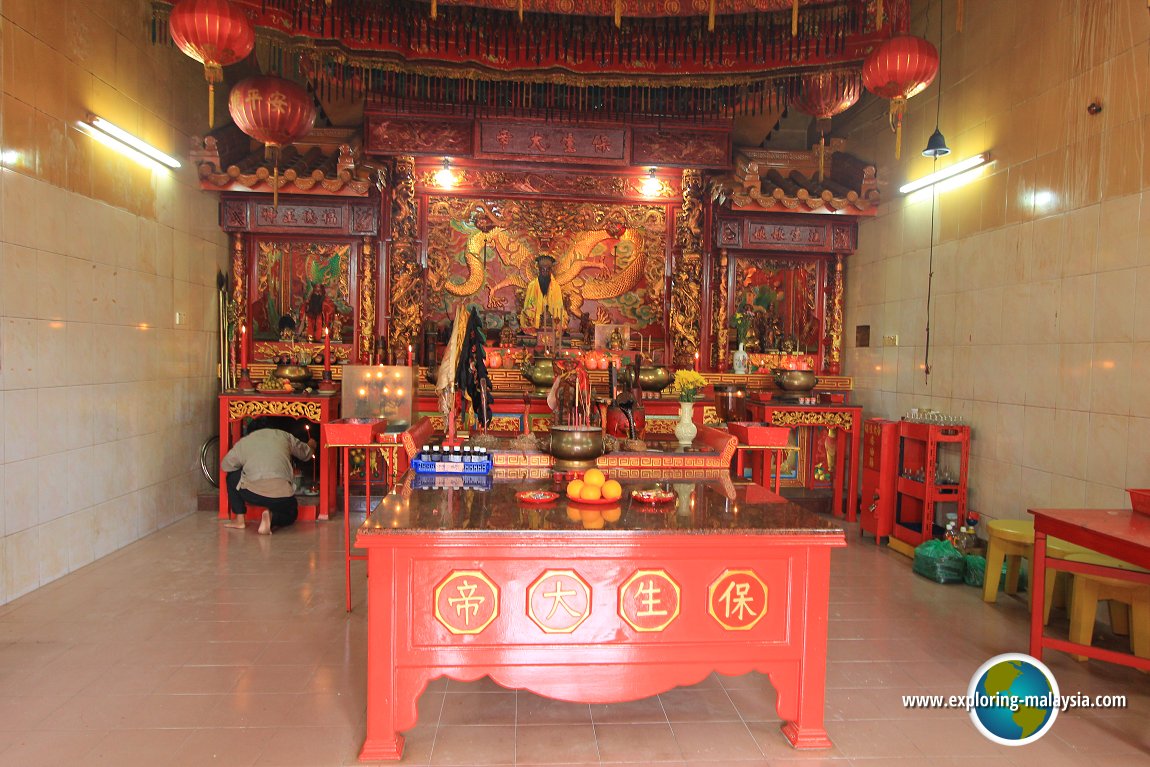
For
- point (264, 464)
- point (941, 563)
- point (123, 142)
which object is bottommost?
point (941, 563)

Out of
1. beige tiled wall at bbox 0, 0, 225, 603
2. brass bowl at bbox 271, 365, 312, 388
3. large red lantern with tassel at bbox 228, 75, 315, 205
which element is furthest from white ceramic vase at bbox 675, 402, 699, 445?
brass bowl at bbox 271, 365, 312, 388

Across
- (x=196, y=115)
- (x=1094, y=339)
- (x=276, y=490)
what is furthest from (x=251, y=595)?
(x=1094, y=339)

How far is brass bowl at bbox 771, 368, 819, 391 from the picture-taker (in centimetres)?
616

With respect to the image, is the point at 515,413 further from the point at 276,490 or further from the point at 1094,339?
the point at 1094,339

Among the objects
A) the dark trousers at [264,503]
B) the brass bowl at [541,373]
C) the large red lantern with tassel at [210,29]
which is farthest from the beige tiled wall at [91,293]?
the brass bowl at [541,373]

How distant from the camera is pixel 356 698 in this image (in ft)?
9.16

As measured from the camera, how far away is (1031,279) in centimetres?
442

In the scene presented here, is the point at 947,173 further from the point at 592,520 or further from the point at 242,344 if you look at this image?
the point at 242,344

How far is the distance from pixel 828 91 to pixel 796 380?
97.6 inches

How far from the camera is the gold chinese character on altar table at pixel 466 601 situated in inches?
91.4

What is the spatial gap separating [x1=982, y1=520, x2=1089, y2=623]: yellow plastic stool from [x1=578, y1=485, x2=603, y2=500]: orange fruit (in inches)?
102

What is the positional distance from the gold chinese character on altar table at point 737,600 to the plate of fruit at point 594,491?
499 mm

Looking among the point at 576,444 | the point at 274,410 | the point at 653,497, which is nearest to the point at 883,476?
the point at 576,444

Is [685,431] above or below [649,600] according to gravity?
above
